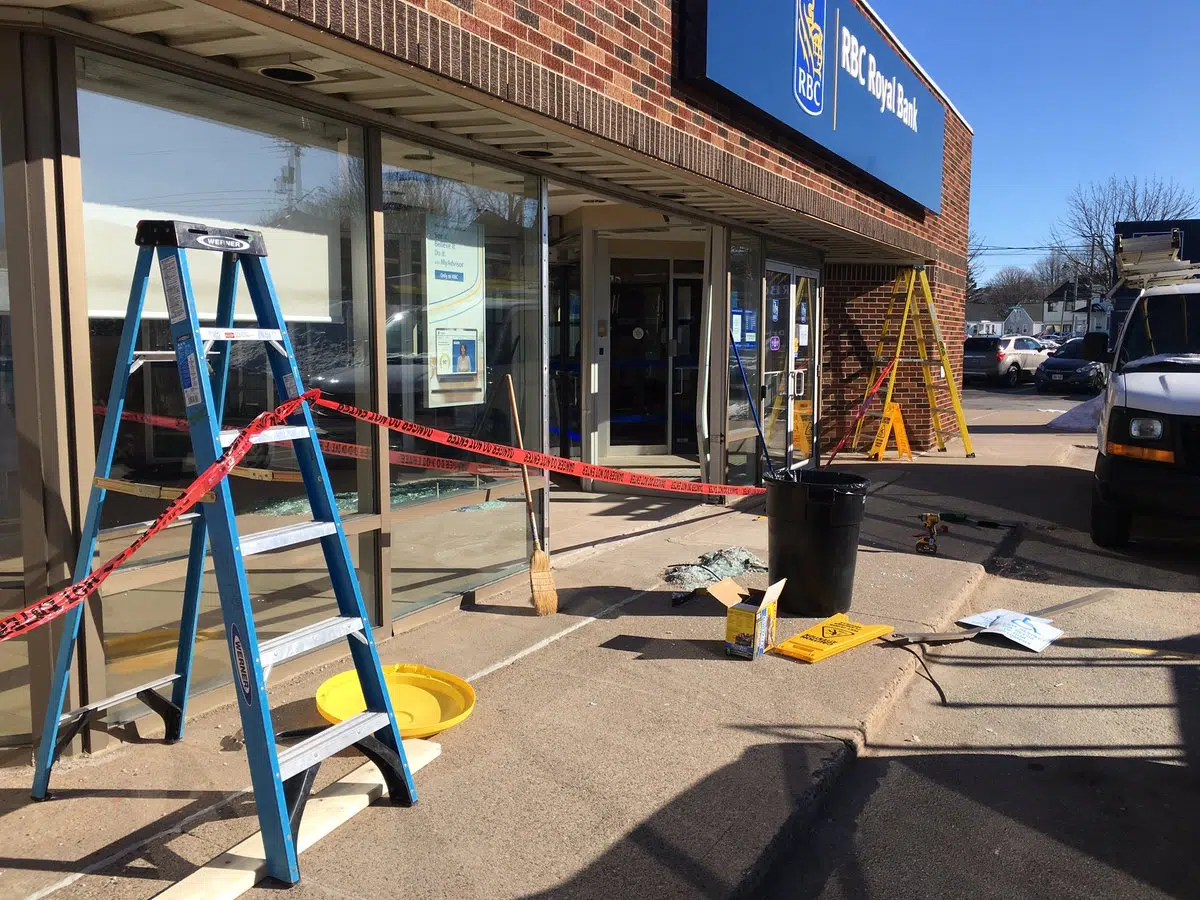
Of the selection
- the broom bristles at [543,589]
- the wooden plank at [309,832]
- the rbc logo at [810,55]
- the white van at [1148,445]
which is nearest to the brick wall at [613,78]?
the rbc logo at [810,55]

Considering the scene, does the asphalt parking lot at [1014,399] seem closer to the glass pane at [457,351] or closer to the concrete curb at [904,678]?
the concrete curb at [904,678]

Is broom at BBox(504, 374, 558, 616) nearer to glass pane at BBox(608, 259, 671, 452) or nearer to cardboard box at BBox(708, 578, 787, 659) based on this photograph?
cardboard box at BBox(708, 578, 787, 659)

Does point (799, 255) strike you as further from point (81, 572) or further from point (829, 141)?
point (81, 572)

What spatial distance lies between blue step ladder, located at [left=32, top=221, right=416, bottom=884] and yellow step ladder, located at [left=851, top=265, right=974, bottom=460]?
1085 centimetres

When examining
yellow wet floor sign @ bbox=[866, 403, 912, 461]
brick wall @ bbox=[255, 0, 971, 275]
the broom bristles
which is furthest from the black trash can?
yellow wet floor sign @ bbox=[866, 403, 912, 461]

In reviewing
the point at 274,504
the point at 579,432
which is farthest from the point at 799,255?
the point at 274,504

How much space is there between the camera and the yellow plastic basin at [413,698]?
13.8 feet

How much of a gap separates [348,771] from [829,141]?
7615 mm

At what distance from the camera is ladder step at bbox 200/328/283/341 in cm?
338

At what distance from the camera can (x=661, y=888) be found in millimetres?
3162

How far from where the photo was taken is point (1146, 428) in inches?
305

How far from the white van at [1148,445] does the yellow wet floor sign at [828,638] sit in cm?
317

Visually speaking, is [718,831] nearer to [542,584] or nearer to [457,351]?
[542,584]

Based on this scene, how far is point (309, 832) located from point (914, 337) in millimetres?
12382
